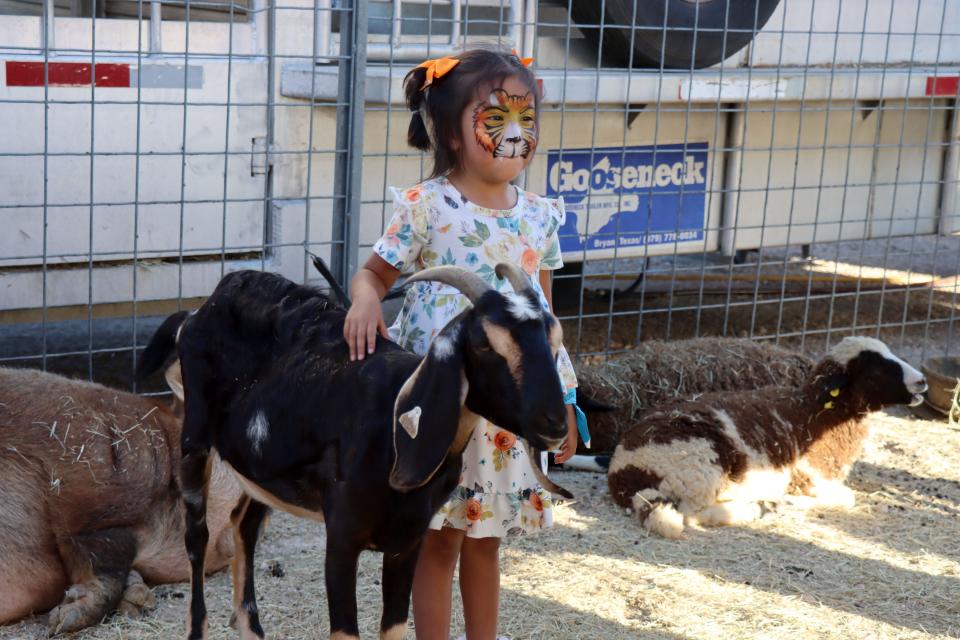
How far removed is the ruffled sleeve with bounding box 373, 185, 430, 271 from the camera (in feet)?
10.9

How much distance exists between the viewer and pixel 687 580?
14.6 ft

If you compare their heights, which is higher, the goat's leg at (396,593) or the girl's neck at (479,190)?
the girl's neck at (479,190)

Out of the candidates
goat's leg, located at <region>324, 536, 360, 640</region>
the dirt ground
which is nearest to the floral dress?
goat's leg, located at <region>324, 536, 360, 640</region>

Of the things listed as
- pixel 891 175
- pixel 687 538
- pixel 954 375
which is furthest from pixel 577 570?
pixel 891 175

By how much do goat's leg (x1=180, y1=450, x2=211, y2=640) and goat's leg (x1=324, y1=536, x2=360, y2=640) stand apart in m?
0.70

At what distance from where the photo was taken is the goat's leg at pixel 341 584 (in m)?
2.82

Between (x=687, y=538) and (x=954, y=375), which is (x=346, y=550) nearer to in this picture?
(x=687, y=538)

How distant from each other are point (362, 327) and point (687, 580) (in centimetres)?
211

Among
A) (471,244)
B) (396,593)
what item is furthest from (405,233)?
(396,593)

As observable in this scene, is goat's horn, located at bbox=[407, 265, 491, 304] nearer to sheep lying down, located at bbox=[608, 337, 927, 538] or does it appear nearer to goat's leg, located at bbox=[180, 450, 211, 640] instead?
goat's leg, located at bbox=[180, 450, 211, 640]

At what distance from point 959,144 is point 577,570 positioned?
457cm

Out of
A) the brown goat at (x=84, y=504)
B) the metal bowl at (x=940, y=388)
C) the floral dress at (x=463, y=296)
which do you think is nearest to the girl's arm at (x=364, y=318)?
the floral dress at (x=463, y=296)

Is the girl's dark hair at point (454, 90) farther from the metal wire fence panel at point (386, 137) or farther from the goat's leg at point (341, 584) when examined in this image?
the metal wire fence panel at point (386, 137)

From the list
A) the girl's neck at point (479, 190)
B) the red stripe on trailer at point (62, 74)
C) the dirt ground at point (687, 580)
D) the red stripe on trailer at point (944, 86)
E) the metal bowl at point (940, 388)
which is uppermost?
the red stripe on trailer at point (944, 86)
